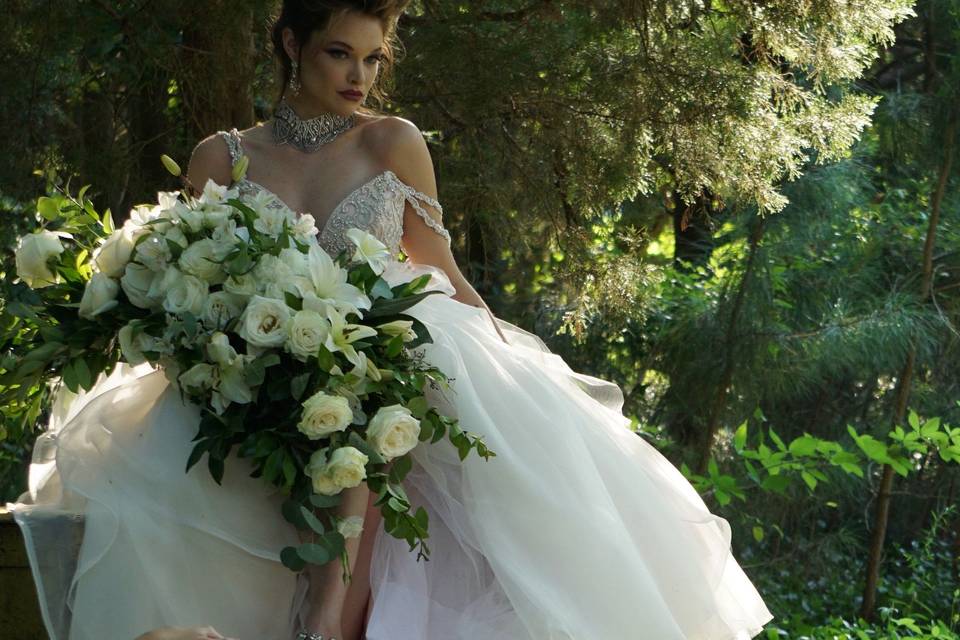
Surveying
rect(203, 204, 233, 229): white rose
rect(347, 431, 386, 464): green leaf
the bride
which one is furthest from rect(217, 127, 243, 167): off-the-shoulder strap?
rect(347, 431, 386, 464): green leaf

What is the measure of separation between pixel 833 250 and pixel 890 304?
595 millimetres

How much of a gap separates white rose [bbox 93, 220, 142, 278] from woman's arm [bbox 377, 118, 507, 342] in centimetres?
92

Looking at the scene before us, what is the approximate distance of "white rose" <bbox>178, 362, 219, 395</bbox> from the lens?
7.57ft

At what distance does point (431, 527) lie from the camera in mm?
2641

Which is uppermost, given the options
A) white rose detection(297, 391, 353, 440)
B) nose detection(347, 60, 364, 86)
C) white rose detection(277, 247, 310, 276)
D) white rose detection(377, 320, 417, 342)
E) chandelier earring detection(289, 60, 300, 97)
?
nose detection(347, 60, 364, 86)

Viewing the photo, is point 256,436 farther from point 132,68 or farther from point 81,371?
point 132,68

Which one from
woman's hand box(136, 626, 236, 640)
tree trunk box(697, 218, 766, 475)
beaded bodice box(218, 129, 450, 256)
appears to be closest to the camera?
woman's hand box(136, 626, 236, 640)

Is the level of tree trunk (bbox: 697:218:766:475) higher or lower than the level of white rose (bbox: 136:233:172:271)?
lower

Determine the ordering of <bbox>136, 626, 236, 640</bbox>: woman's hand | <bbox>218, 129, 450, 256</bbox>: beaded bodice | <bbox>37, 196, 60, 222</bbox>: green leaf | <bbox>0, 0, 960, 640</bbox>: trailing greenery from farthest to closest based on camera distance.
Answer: <bbox>0, 0, 960, 640</bbox>: trailing greenery, <bbox>218, 129, 450, 256</bbox>: beaded bodice, <bbox>37, 196, 60, 222</bbox>: green leaf, <bbox>136, 626, 236, 640</bbox>: woman's hand

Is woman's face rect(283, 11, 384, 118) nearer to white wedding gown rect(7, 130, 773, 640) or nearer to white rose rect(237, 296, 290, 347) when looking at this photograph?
white wedding gown rect(7, 130, 773, 640)

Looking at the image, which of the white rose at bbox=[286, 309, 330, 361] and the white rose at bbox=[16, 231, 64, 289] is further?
the white rose at bbox=[16, 231, 64, 289]

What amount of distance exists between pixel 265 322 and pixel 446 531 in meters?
0.66

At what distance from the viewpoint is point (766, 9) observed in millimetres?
4102

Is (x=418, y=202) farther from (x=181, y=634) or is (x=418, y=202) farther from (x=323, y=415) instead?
(x=181, y=634)
